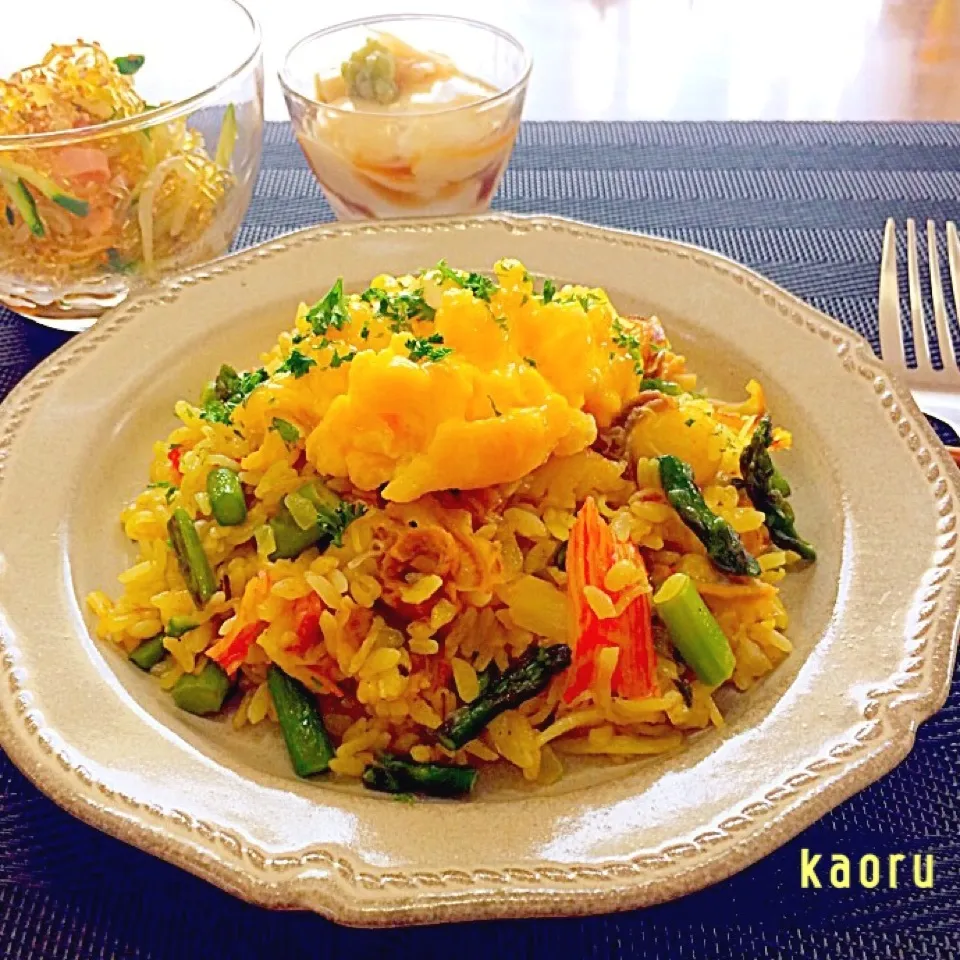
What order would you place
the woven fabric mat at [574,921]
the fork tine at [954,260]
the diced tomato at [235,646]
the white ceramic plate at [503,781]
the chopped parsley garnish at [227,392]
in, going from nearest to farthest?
the white ceramic plate at [503,781] → the woven fabric mat at [574,921] → the diced tomato at [235,646] → the chopped parsley garnish at [227,392] → the fork tine at [954,260]

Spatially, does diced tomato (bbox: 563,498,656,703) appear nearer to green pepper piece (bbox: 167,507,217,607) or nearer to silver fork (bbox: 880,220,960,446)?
green pepper piece (bbox: 167,507,217,607)

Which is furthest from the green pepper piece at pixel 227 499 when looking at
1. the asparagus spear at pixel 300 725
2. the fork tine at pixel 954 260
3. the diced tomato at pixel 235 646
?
the fork tine at pixel 954 260

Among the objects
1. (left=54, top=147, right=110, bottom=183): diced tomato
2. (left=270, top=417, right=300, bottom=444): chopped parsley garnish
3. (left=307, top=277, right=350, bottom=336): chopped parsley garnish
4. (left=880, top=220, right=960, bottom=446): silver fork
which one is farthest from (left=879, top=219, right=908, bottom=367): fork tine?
(left=54, top=147, right=110, bottom=183): diced tomato

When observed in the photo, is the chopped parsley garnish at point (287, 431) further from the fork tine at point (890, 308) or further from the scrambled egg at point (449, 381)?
the fork tine at point (890, 308)

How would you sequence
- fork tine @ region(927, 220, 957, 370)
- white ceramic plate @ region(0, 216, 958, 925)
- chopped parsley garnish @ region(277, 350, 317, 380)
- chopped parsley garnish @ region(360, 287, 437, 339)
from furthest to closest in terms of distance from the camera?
fork tine @ region(927, 220, 957, 370)
chopped parsley garnish @ region(360, 287, 437, 339)
chopped parsley garnish @ region(277, 350, 317, 380)
white ceramic plate @ region(0, 216, 958, 925)

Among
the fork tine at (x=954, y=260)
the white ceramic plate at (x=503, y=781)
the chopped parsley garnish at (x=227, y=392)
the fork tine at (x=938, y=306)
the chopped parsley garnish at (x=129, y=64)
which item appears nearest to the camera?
the white ceramic plate at (x=503, y=781)
